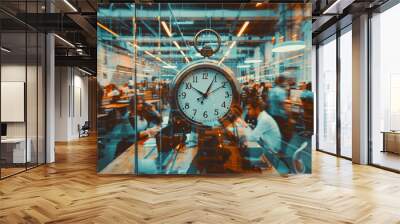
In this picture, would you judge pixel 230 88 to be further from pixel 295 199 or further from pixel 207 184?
pixel 295 199

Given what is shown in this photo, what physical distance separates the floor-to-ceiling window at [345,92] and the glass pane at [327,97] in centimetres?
41

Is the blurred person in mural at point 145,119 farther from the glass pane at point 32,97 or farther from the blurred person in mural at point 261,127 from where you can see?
the glass pane at point 32,97

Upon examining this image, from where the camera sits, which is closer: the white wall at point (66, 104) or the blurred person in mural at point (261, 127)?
the blurred person in mural at point (261, 127)

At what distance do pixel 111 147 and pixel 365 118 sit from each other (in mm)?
5025

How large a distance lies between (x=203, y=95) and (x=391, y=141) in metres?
4.17

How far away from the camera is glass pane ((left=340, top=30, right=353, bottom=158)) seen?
24.7ft

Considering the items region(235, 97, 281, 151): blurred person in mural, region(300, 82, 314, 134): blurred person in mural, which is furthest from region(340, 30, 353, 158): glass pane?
region(235, 97, 281, 151): blurred person in mural

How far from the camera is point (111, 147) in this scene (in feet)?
17.9

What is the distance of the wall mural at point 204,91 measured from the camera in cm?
542

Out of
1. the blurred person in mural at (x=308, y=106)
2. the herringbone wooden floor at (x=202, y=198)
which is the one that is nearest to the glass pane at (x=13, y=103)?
the herringbone wooden floor at (x=202, y=198)

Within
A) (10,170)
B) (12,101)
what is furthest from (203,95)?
(10,170)

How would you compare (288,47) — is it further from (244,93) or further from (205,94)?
(205,94)

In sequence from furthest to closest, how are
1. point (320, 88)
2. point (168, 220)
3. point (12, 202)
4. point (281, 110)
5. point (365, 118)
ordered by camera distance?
1. point (320, 88)
2. point (365, 118)
3. point (281, 110)
4. point (12, 202)
5. point (168, 220)

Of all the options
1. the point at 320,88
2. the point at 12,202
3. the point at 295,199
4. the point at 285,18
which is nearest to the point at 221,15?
the point at 285,18
